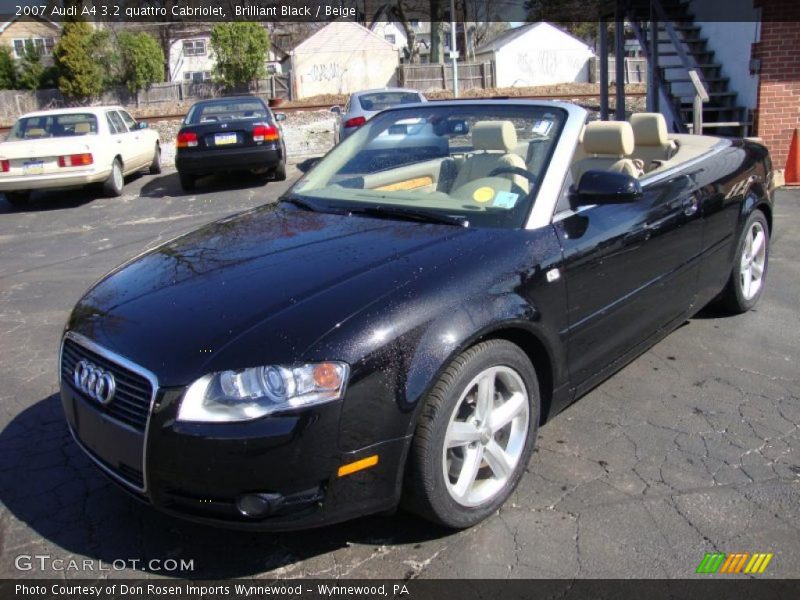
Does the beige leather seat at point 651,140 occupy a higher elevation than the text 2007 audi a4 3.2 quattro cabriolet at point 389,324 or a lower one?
higher

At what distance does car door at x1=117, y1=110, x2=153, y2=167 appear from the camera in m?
13.3

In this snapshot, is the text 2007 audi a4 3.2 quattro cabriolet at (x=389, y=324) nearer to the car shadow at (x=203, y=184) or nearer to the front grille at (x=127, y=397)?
the front grille at (x=127, y=397)

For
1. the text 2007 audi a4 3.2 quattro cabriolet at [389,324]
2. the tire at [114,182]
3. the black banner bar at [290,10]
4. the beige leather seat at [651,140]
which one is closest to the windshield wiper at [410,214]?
the text 2007 audi a4 3.2 quattro cabriolet at [389,324]

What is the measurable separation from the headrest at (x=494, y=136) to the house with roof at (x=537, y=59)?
43.8 meters

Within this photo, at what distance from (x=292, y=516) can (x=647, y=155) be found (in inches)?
151

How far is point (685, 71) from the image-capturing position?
13.7 m

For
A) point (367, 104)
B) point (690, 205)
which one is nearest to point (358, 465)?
point (690, 205)

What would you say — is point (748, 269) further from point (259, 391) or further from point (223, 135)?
point (223, 135)

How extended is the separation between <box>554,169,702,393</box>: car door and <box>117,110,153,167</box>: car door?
442 inches

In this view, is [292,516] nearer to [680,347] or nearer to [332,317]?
[332,317]

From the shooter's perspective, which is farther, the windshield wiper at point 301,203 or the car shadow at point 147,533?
the windshield wiper at point 301,203

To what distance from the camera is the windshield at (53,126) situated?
11836 mm

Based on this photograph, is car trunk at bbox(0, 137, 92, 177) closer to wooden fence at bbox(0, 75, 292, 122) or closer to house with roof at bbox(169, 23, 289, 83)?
wooden fence at bbox(0, 75, 292, 122)

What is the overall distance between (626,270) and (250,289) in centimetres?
185
